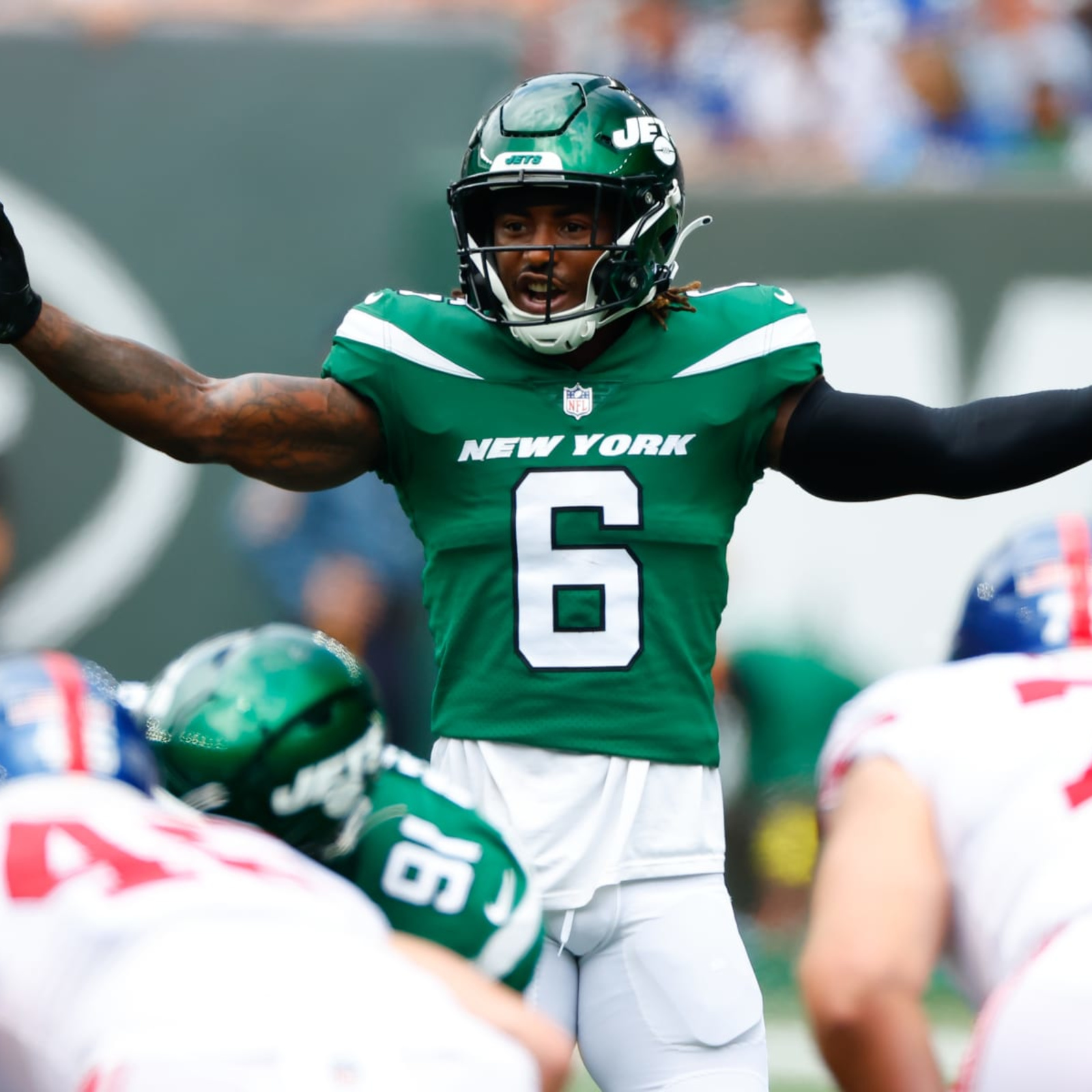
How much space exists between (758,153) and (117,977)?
5921 mm

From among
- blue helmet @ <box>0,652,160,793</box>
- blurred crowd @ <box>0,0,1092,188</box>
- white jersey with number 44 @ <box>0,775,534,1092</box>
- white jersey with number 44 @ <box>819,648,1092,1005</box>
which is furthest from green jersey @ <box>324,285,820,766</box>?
blurred crowd @ <box>0,0,1092,188</box>

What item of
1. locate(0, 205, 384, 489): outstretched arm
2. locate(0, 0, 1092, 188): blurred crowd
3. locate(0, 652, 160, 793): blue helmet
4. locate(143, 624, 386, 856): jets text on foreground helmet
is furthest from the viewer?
locate(0, 0, 1092, 188): blurred crowd

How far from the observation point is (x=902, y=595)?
7.15 meters

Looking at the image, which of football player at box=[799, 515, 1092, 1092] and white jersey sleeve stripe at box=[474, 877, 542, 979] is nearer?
football player at box=[799, 515, 1092, 1092]

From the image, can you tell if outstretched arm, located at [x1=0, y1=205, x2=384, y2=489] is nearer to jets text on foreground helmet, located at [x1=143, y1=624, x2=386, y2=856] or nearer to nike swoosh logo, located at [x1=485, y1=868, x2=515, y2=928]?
jets text on foreground helmet, located at [x1=143, y1=624, x2=386, y2=856]

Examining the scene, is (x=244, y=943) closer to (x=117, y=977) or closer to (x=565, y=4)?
(x=117, y=977)

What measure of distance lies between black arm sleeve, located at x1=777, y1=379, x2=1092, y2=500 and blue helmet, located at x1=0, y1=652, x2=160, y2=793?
123cm

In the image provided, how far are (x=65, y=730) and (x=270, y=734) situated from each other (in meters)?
0.32

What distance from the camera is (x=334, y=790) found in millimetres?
2803

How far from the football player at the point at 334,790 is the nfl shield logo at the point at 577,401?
602mm

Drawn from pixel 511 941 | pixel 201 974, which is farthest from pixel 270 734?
pixel 201 974

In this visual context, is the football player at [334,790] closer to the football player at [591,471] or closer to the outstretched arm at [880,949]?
the football player at [591,471]

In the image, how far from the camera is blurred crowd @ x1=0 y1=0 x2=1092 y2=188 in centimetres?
754

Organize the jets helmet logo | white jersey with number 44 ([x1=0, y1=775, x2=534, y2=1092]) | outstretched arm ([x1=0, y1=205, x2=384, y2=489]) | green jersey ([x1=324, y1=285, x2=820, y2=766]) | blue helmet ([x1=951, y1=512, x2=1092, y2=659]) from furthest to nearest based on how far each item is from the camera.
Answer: the jets helmet logo
green jersey ([x1=324, y1=285, x2=820, y2=766])
outstretched arm ([x1=0, y1=205, x2=384, y2=489])
blue helmet ([x1=951, y1=512, x2=1092, y2=659])
white jersey with number 44 ([x1=0, y1=775, x2=534, y2=1092])
